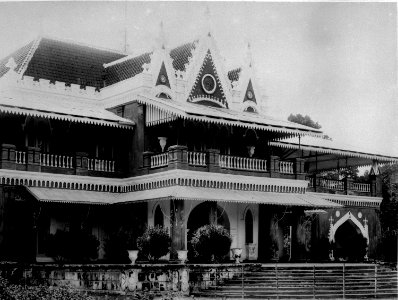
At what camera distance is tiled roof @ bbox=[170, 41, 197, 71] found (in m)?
40.3

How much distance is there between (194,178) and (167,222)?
2.30 m

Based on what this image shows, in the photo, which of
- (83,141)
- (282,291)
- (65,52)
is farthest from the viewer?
(65,52)

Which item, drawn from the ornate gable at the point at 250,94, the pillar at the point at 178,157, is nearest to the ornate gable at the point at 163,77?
the pillar at the point at 178,157

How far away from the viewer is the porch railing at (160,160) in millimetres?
35684

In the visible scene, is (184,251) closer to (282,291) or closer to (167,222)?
(167,222)

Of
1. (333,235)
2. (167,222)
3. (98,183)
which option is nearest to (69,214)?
(98,183)

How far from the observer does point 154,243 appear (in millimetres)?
33469

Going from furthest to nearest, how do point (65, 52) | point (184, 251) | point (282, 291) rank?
point (65, 52), point (184, 251), point (282, 291)

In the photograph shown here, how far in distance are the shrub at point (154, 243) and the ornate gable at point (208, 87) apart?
8.35 meters

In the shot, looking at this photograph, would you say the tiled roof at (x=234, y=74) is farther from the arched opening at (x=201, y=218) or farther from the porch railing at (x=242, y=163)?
the arched opening at (x=201, y=218)

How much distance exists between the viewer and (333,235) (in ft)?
143

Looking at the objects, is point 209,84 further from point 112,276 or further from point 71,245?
point 112,276

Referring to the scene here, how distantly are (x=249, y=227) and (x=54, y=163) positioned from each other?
9.83 metres

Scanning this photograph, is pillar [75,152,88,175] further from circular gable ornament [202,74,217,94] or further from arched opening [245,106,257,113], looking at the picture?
arched opening [245,106,257,113]
